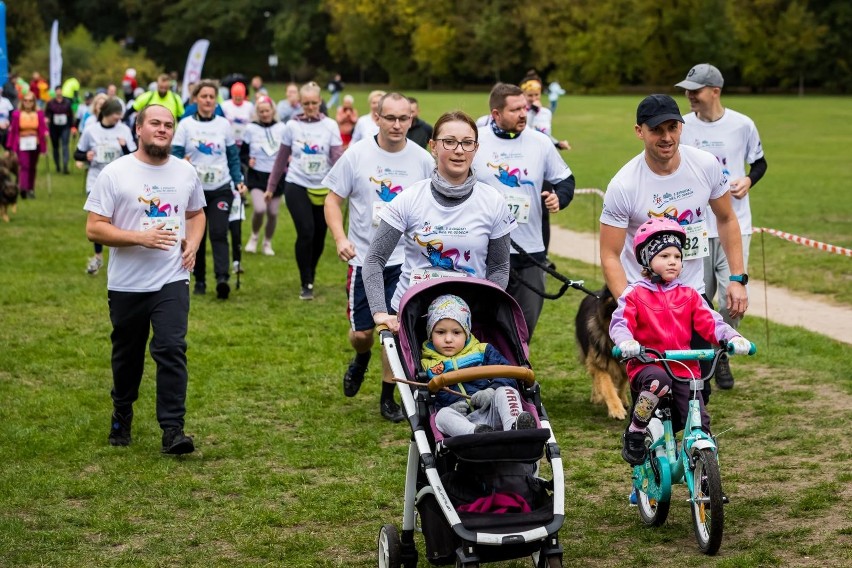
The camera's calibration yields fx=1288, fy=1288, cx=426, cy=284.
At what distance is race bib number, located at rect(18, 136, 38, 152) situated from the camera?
2491 centimetres

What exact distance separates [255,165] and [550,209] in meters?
8.78

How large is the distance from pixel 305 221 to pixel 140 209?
227 inches

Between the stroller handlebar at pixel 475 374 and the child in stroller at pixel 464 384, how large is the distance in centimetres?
10

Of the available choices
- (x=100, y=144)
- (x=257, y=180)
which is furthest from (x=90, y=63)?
(x=257, y=180)

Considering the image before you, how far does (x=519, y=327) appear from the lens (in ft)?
19.8

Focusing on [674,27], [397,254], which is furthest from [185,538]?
[674,27]

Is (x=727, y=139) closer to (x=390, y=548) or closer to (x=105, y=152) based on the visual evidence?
(x=390, y=548)

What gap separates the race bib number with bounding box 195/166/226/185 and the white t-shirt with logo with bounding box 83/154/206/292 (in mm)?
5634

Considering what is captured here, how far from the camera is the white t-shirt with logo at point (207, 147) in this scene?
45.1 feet

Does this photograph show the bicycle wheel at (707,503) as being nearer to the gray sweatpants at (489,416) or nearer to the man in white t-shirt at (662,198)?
the gray sweatpants at (489,416)

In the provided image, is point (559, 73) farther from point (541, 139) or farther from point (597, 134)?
point (541, 139)

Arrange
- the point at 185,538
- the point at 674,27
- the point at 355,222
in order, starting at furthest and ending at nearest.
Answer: the point at 674,27, the point at 355,222, the point at 185,538

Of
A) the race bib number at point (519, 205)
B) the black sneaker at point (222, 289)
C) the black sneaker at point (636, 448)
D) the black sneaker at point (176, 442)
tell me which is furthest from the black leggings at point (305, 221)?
the black sneaker at point (636, 448)

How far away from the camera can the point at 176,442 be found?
8.05 metres
